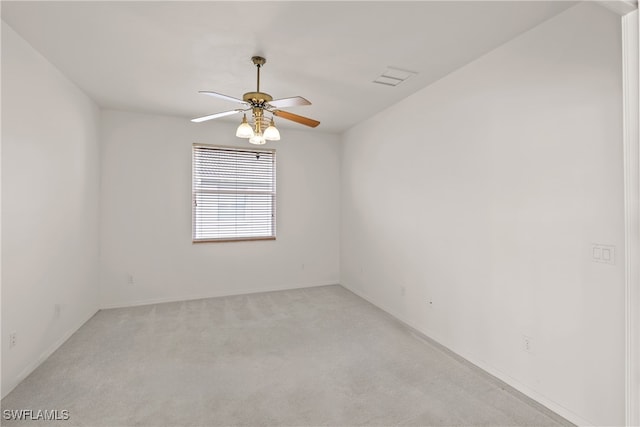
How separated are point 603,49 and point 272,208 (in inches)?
160

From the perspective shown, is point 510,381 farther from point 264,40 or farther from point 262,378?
point 264,40

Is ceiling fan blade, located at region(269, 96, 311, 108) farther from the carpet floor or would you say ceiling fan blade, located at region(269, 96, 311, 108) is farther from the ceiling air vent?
the carpet floor

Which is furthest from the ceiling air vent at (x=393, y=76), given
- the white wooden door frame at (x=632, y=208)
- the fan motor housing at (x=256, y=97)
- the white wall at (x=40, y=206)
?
the white wall at (x=40, y=206)

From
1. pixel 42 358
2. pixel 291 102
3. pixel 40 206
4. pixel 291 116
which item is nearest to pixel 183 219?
pixel 40 206

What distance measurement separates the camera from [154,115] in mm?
4219

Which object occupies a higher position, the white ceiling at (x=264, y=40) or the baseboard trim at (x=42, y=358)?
the white ceiling at (x=264, y=40)

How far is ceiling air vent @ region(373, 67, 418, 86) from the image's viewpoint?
112 inches

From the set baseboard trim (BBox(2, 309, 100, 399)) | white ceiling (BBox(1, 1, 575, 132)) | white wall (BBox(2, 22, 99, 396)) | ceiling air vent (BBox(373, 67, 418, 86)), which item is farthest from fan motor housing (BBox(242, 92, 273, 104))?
baseboard trim (BBox(2, 309, 100, 399))

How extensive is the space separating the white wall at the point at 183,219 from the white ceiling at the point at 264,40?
3.26ft

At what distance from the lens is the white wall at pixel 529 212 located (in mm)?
1781

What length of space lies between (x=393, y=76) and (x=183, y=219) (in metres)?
3.36

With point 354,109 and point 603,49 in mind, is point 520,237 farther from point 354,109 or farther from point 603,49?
point 354,109

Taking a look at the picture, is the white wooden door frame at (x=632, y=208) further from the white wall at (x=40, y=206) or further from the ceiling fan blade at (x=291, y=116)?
the white wall at (x=40, y=206)

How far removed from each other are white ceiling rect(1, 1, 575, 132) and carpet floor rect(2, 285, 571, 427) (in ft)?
8.53
